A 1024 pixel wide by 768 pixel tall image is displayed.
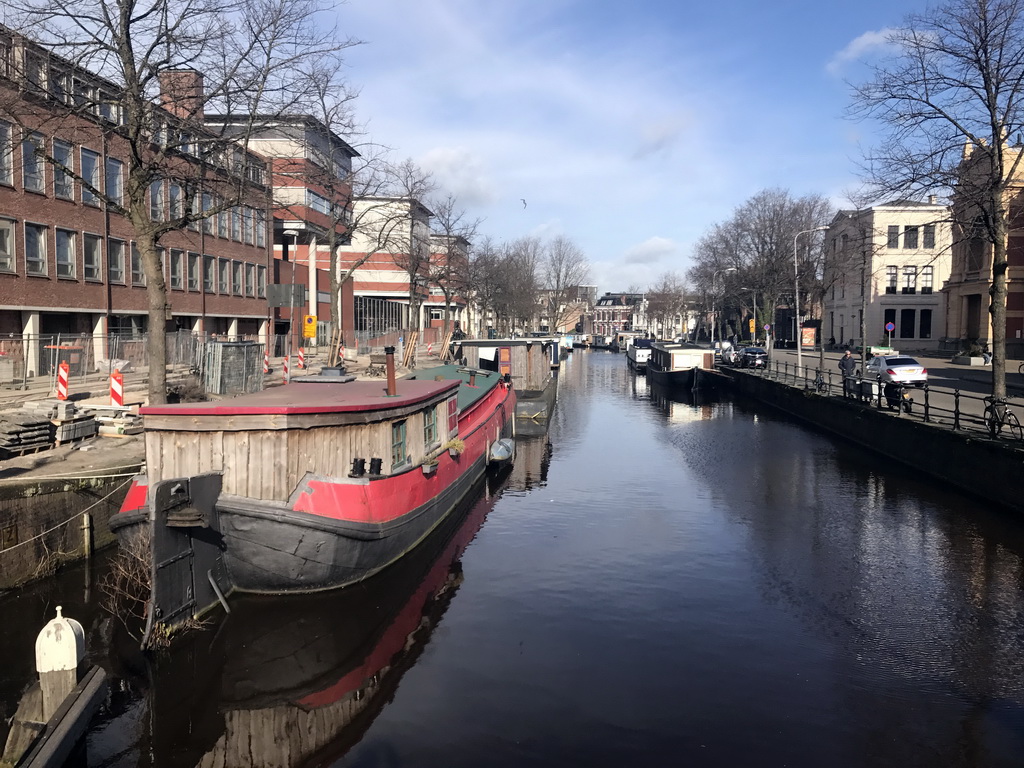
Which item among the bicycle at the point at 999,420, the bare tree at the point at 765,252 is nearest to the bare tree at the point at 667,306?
the bare tree at the point at 765,252

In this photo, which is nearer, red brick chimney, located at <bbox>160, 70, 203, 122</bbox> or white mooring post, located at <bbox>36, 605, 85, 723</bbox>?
white mooring post, located at <bbox>36, 605, 85, 723</bbox>

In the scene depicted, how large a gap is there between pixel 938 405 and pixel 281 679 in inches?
958

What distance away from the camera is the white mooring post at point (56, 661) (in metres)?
7.23

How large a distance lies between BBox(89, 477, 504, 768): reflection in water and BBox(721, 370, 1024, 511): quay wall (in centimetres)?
1196

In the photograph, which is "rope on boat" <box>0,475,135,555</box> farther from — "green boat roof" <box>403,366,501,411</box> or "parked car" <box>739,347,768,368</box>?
"parked car" <box>739,347,768,368</box>

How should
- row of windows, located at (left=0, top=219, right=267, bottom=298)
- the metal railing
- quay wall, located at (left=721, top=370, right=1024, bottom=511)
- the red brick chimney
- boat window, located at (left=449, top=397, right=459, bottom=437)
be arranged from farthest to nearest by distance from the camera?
1. row of windows, located at (left=0, top=219, right=267, bottom=298)
2. the metal railing
3. boat window, located at (left=449, top=397, right=459, bottom=437)
4. quay wall, located at (left=721, top=370, right=1024, bottom=511)
5. the red brick chimney

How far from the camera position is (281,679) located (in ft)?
32.1

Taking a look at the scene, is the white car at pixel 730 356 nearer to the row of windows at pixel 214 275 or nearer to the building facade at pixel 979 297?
the building facade at pixel 979 297

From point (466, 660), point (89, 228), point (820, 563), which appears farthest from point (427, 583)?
point (89, 228)

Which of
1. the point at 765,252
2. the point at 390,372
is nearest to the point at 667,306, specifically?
the point at 765,252

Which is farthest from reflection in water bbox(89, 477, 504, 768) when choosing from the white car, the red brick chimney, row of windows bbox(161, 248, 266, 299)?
the white car

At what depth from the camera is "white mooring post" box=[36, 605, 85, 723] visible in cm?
723

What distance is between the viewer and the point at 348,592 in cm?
1205

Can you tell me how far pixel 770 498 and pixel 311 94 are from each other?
14.2m
